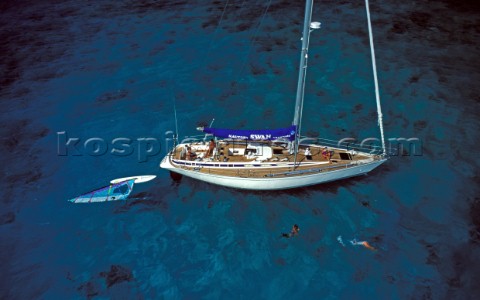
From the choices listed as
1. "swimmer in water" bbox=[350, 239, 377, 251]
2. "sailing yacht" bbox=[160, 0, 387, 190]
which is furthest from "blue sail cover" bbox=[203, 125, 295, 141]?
"swimmer in water" bbox=[350, 239, 377, 251]

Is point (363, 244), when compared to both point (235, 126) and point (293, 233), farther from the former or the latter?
point (235, 126)

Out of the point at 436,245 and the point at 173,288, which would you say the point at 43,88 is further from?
the point at 436,245

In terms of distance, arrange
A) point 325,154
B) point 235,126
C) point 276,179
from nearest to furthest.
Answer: point 276,179 < point 325,154 < point 235,126

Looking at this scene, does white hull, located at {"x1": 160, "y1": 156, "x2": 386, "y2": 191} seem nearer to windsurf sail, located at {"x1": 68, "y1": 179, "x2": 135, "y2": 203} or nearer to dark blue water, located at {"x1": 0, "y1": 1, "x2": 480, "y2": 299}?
dark blue water, located at {"x1": 0, "y1": 1, "x2": 480, "y2": 299}

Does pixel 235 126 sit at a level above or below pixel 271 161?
above

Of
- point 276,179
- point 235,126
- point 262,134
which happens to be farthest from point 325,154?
point 235,126

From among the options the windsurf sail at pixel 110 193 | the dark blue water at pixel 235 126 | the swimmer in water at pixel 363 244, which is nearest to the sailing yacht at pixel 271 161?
the dark blue water at pixel 235 126
